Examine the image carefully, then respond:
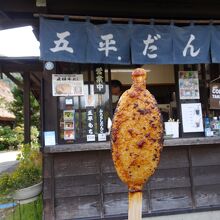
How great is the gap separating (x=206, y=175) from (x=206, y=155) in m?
0.37

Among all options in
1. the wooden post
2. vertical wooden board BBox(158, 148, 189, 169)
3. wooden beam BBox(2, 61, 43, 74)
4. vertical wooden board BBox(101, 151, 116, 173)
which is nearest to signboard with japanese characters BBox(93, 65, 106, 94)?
vertical wooden board BBox(101, 151, 116, 173)

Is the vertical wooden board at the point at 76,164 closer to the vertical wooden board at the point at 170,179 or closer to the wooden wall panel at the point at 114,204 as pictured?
the wooden wall panel at the point at 114,204

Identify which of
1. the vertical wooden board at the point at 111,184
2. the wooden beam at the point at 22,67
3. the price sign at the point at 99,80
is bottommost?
the vertical wooden board at the point at 111,184

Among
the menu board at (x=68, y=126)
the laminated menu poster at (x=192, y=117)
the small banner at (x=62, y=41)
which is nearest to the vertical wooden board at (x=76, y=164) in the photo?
the menu board at (x=68, y=126)

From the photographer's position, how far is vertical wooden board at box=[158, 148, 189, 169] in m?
4.87

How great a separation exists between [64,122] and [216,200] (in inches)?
122

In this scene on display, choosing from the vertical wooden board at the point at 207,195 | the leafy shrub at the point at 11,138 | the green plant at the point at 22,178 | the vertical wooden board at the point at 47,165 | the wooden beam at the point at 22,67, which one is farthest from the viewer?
the leafy shrub at the point at 11,138

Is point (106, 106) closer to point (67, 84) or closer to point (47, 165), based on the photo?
point (67, 84)

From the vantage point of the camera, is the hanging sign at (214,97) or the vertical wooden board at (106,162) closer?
the vertical wooden board at (106,162)

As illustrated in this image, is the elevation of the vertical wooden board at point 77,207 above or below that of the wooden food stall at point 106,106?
below

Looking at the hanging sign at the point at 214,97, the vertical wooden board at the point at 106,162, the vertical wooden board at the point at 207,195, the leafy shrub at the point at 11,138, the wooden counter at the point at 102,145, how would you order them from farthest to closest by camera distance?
the leafy shrub at the point at 11,138 < the hanging sign at the point at 214,97 < the vertical wooden board at the point at 207,195 < the vertical wooden board at the point at 106,162 < the wooden counter at the point at 102,145

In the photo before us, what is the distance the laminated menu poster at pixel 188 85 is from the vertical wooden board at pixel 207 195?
1668mm

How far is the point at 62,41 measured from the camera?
14.0ft

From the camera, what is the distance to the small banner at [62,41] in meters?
4.18
